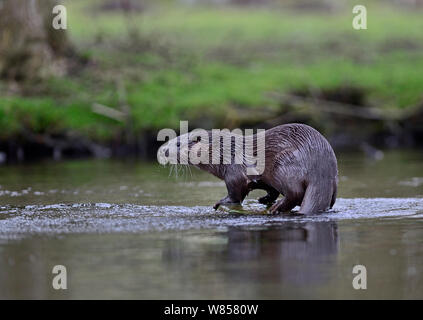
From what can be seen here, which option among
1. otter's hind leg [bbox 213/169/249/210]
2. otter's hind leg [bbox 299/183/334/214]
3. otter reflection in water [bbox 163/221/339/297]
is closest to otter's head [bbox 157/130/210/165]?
otter's hind leg [bbox 213/169/249/210]

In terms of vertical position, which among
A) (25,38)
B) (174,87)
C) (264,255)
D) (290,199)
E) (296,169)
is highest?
(25,38)

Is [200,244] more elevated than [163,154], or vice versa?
[163,154]

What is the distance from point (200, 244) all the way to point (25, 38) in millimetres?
11971

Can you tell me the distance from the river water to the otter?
210mm

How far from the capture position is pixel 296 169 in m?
7.93

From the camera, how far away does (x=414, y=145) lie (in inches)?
680

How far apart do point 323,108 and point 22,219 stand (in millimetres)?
10453

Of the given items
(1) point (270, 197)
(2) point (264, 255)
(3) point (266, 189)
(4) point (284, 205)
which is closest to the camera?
(2) point (264, 255)

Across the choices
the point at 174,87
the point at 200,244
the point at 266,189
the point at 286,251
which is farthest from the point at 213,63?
the point at 286,251

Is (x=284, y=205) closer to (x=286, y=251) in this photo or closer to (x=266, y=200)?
(x=266, y=200)

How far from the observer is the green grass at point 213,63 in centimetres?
1681

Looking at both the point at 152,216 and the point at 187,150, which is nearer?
the point at 152,216

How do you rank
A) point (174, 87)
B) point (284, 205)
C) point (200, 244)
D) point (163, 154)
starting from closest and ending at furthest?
1. point (200, 244)
2. point (284, 205)
3. point (163, 154)
4. point (174, 87)

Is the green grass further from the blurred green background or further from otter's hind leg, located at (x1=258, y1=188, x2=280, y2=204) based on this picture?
otter's hind leg, located at (x1=258, y1=188, x2=280, y2=204)
